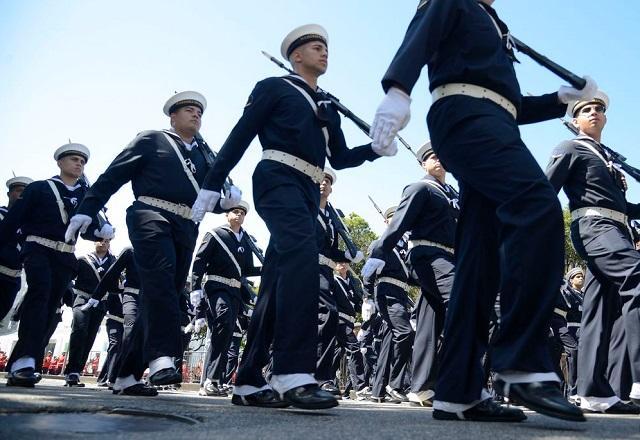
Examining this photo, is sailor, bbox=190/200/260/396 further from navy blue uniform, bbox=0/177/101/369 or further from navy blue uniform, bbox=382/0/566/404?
navy blue uniform, bbox=382/0/566/404

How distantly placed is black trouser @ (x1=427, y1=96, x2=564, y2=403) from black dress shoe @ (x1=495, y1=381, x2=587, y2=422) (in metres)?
0.07

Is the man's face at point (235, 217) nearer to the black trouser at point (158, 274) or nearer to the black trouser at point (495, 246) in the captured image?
the black trouser at point (158, 274)

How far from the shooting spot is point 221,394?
859cm

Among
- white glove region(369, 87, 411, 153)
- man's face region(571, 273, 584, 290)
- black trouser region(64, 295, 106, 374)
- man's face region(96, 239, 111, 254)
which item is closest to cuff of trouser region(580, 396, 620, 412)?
white glove region(369, 87, 411, 153)

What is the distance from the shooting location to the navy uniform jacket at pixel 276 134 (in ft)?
13.6

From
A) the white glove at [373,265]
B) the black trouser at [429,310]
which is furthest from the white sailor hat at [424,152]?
the white glove at [373,265]

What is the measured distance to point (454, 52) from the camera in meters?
3.30

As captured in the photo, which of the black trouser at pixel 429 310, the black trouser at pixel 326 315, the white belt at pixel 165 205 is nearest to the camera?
the white belt at pixel 165 205

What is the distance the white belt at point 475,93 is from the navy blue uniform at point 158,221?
2.62m

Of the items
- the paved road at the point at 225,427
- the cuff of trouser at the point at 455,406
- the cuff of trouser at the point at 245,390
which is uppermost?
the cuff of trouser at the point at 455,406

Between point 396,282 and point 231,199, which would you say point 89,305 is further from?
point 231,199

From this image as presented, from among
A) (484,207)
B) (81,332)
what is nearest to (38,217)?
(81,332)

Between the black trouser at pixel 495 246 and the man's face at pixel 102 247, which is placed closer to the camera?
the black trouser at pixel 495 246

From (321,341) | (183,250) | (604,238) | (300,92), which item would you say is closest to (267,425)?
(300,92)
